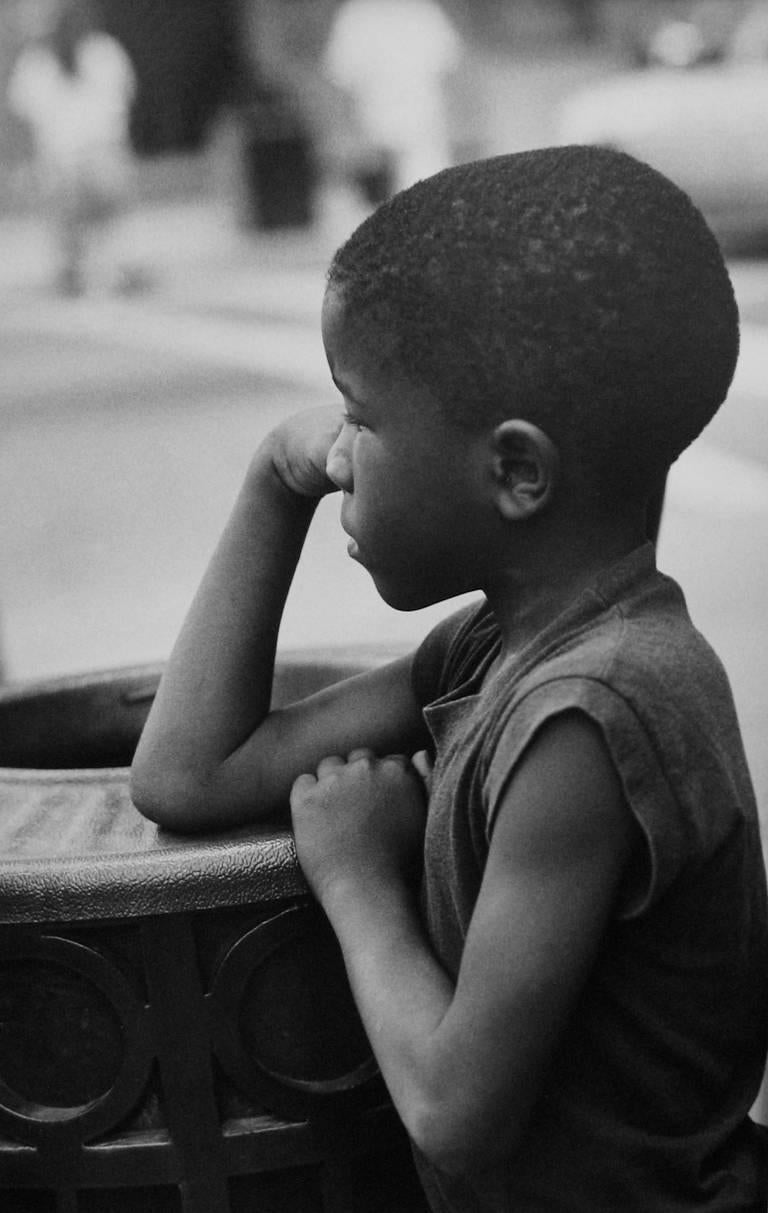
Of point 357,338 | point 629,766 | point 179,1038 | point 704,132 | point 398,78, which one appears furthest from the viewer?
point 398,78

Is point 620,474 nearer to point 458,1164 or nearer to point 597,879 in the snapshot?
point 597,879

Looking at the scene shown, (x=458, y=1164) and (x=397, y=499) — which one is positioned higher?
(x=397, y=499)

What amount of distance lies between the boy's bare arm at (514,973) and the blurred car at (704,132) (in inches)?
351

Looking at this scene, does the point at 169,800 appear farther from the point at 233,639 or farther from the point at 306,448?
the point at 306,448

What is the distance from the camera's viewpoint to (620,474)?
109cm

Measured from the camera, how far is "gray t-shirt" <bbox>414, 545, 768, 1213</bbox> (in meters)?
1.04

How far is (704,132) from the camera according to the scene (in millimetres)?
9859

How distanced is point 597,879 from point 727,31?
1593 cm

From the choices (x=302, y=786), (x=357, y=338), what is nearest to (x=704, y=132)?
(x=302, y=786)

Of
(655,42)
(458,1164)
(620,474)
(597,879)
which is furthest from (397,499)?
(655,42)

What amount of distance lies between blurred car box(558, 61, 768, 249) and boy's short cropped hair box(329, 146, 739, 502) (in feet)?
28.7

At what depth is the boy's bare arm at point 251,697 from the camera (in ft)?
4.49

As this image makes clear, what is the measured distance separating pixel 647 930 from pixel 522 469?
0.31 metres

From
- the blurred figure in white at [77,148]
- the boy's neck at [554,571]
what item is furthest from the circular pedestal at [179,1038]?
the blurred figure in white at [77,148]
